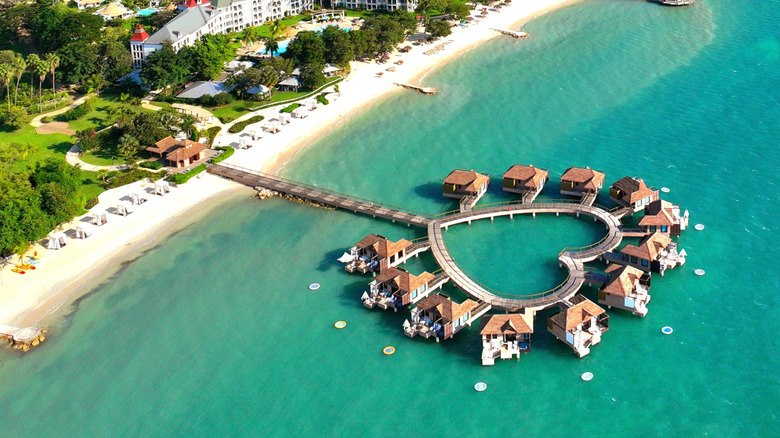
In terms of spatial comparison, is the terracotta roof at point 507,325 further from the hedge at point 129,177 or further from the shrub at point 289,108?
the shrub at point 289,108

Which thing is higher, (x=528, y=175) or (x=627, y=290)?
(x=528, y=175)

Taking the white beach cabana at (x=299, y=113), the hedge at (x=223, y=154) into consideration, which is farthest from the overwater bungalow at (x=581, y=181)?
the hedge at (x=223, y=154)

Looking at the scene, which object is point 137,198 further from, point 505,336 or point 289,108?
point 505,336

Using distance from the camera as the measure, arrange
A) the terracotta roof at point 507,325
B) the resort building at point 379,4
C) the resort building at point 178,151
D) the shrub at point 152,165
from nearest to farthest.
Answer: the terracotta roof at point 507,325
the resort building at point 178,151
the shrub at point 152,165
the resort building at point 379,4

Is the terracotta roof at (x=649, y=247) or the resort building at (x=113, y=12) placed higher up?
the resort building at (x=113, y=12)

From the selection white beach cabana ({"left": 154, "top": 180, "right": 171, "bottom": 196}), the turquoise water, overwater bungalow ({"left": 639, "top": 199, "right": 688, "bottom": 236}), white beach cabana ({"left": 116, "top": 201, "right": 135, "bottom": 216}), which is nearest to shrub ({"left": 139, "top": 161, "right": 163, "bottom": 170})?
white beach cabana ({"left": 154, "top": 180, "right": 171, "bottom": 196})

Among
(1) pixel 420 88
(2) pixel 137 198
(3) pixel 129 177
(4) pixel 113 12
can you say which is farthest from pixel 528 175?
(4) pixel 113 12

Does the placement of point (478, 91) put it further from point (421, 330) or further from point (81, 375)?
point (81, 375)

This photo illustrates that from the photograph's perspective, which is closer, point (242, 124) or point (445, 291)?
point (445, 291)
